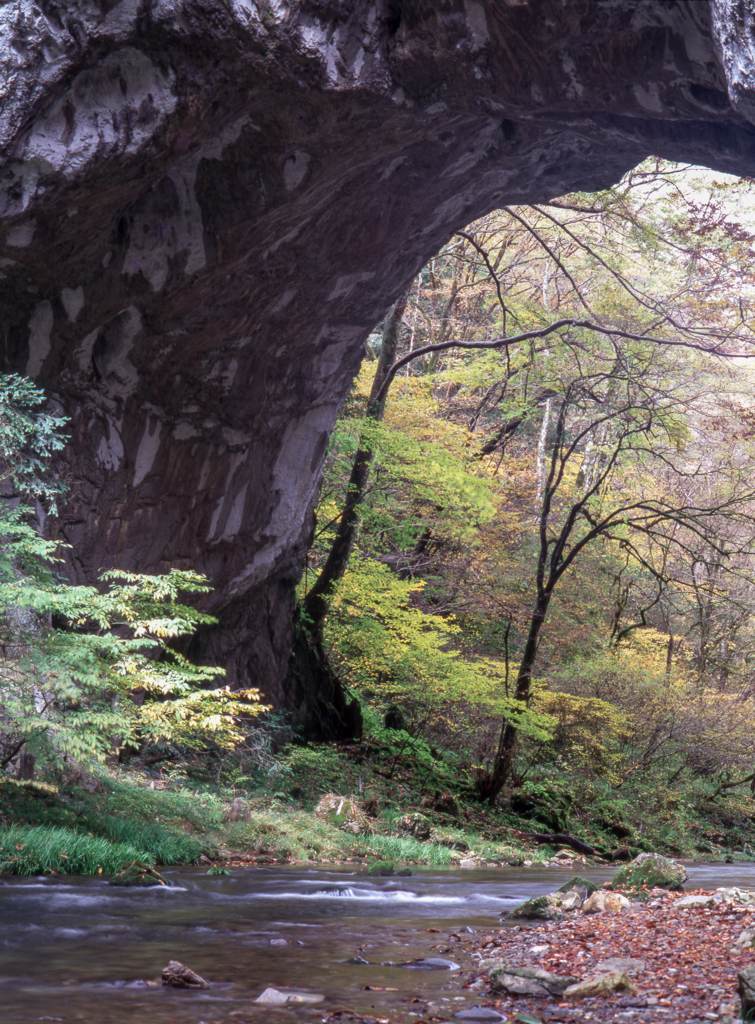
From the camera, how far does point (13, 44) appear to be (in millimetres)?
5863

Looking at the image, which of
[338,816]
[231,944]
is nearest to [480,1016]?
[231,944]

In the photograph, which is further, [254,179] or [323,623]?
[323,623]

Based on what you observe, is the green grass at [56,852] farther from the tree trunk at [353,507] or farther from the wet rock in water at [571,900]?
the tree trunk at [353,507]

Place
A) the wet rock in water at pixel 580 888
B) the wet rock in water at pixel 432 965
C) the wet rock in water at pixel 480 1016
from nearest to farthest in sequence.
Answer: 1. the wet rock in water at pixel 480 1016
2. the wet rock in water at pixel 432 965
3. the wet rock in water at pixel 580 888

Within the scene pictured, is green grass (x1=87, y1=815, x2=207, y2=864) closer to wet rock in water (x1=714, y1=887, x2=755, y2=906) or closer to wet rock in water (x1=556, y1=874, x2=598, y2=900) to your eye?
wet rock in water (x1=556, y1=874, x2=598, y2=900)

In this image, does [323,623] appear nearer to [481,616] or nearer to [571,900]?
[481,616]

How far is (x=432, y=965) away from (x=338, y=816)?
709 centimetres

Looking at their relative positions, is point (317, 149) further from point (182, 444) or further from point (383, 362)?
point (383, 362)

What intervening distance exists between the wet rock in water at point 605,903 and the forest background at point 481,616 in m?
3.46

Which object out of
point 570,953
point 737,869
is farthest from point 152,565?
point 737,869

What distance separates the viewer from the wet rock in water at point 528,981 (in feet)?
12.2

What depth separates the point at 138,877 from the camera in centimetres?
666

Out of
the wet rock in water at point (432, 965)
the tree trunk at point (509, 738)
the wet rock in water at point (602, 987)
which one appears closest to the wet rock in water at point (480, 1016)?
the wet rock in water at point (602, 987)

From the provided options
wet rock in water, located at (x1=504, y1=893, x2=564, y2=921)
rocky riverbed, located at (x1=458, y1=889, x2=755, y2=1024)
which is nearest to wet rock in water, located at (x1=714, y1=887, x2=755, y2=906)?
rocky riverbed, located at (x1=458, y1=889, x2=755, y2=1024)
